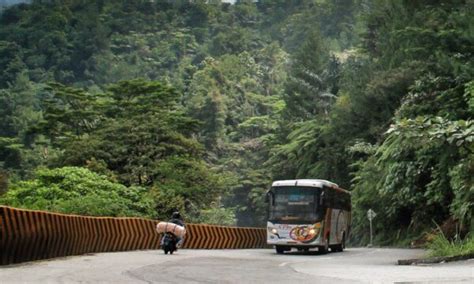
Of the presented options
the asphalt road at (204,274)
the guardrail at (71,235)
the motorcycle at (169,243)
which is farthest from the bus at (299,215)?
the asphalt road at (204,274)

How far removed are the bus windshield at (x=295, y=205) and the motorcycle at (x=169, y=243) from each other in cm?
518

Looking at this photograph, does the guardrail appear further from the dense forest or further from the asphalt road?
the dense forest

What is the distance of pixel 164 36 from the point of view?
176 meters

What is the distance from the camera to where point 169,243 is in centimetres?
2584

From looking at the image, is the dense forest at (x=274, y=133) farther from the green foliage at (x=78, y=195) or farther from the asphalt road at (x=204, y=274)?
the asphalt road at (x=204, y=274)

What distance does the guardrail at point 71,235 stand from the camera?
56.7ft

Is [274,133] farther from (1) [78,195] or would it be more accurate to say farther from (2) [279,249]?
(2) [279,249]

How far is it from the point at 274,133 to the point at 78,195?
42.3 meters

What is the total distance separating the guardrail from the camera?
681 inches

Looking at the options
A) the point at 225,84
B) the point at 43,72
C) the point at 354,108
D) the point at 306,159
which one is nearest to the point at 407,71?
the point at 354,108

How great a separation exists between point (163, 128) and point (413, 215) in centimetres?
1905

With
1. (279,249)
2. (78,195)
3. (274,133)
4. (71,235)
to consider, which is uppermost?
(274,133)

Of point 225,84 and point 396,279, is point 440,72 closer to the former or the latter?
point 396,279

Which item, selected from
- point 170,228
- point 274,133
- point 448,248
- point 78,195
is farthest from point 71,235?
point 274,133
